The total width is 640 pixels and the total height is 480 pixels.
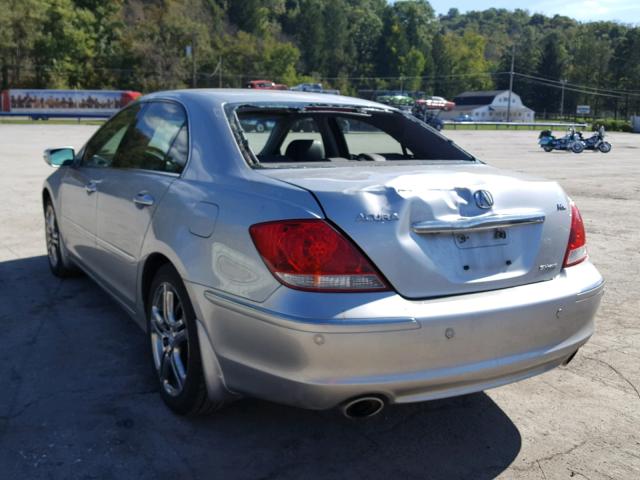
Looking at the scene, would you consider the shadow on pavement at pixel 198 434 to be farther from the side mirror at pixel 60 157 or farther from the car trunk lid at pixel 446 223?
the side mirror at pixel 60 157

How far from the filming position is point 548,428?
322 cm

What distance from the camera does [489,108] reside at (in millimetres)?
115000

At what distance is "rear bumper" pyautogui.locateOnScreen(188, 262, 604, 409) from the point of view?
Result: 8.05 feet

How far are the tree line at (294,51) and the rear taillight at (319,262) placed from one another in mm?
82540

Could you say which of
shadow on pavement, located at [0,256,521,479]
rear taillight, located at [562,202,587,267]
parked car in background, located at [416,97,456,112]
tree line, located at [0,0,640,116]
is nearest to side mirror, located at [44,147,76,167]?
shadow on pavement, located at [0,256,521,479]

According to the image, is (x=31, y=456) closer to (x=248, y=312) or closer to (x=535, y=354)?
(x=248, y=312)

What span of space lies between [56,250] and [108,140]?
1579 millimetres

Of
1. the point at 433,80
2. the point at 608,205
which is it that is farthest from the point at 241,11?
the point at 608,205

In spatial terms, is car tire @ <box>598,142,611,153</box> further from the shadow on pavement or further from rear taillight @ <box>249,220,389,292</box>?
rear taillight @ <box>249,220,389,292</box>

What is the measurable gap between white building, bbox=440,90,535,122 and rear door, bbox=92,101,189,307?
11197cm

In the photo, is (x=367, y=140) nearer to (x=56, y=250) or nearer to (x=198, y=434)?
(x=198, y=434)

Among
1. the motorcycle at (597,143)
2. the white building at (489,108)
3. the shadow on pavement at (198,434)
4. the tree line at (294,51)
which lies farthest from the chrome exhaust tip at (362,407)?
the white building at (489,108)

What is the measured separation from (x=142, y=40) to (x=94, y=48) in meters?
8.80

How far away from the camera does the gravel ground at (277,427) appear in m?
2.81
